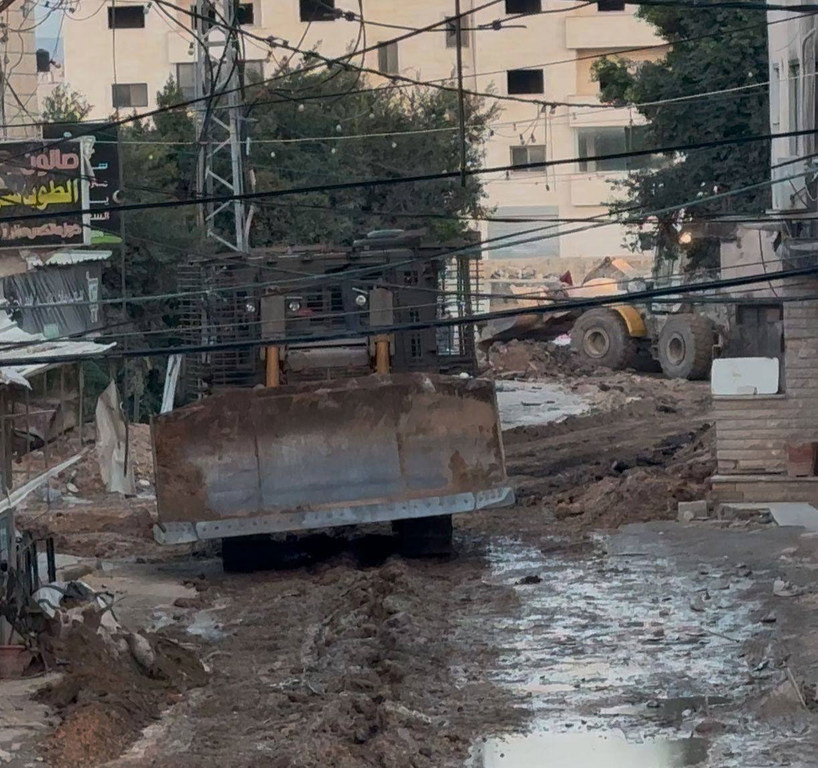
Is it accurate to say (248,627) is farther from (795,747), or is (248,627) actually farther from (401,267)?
(795,747)

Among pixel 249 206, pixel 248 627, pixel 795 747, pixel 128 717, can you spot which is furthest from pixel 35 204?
pixel 795 747

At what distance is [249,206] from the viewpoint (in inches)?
1069

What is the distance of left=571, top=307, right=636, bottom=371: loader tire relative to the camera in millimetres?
37844

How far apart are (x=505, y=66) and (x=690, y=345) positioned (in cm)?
2788

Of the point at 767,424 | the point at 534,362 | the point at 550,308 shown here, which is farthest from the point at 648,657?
the point at 534,362

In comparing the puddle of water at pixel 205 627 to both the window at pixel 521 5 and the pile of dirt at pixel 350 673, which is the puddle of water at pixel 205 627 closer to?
the pile of dirt at pixel 350 673

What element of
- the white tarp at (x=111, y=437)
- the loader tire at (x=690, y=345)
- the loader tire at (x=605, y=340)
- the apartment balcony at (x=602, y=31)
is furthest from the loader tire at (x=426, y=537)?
the apartment balcony at (x=602, y=31)

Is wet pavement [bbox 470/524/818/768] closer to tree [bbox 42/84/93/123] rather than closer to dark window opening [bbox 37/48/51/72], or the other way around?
tree [bbox 42/84/93/123]

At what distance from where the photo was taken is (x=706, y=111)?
32812 millimetres

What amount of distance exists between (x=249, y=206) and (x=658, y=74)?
1104 centimetres

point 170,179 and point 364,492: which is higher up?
point 170,179

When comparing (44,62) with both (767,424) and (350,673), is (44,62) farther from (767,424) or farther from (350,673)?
(350,673)

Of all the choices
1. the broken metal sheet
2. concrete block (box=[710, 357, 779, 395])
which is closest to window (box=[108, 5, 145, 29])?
concrete block (box=[710, 357, 779, 395])

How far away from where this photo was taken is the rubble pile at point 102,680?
351 inches
